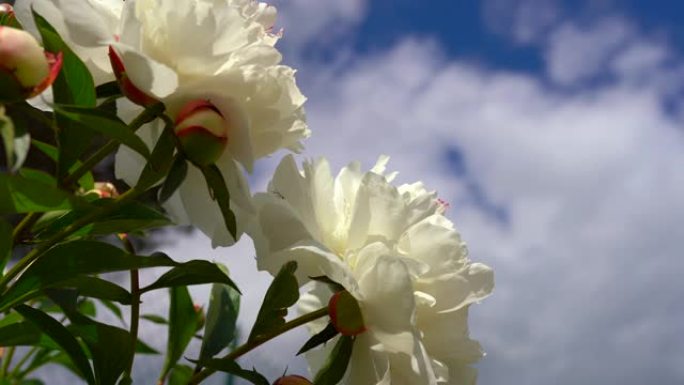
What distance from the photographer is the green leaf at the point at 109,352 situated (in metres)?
0.69

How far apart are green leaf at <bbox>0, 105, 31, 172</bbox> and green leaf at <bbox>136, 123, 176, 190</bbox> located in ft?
0.37

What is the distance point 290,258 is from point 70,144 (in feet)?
0.62

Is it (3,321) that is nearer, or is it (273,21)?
(273,21)

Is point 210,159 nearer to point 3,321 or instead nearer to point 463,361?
point 463,361

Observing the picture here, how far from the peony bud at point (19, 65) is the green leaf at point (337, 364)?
0.99 feet

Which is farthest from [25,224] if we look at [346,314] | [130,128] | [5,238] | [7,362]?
[7,362]

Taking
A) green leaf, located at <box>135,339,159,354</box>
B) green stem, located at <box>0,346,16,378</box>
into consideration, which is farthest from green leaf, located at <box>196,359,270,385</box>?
green stem, located at <box>0,346,16,378</box>

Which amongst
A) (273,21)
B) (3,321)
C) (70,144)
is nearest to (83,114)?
(70,144)

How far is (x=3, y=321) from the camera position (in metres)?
0.88

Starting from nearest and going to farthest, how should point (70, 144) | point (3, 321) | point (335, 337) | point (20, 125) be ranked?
1. point (20, 125)
2. point (70, 144)
3. point (335, 337)
4. point (3, 321)

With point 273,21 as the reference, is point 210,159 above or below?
below

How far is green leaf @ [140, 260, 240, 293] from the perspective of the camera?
0.65 m

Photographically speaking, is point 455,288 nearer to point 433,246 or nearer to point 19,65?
point 433,246

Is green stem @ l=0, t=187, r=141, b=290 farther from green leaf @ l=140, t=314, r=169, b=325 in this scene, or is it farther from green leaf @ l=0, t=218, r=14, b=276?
green leaf @ l=140, t=314, r=169, b=325
